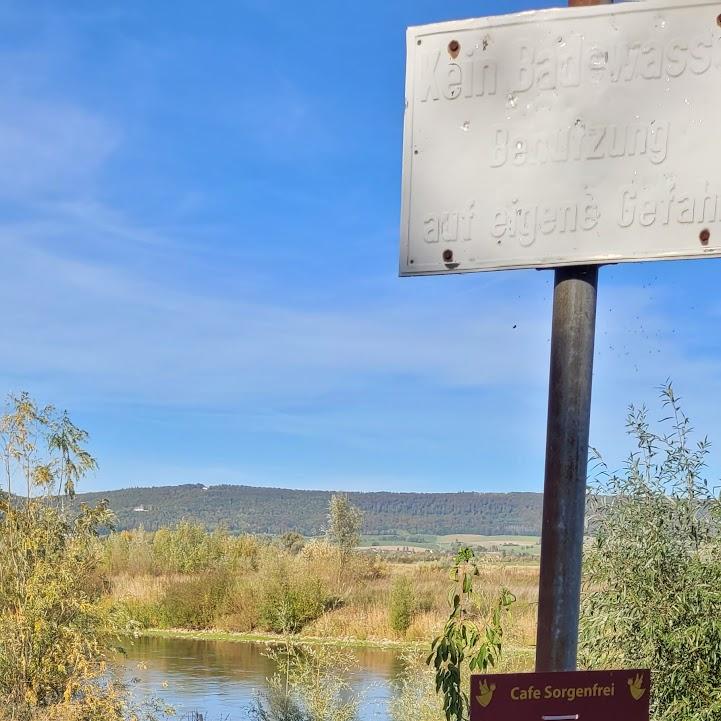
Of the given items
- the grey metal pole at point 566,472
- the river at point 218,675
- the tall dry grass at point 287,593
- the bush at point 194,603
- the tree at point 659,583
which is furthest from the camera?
the bush at point 194,603

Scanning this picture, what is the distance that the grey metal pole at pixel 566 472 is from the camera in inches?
52.5

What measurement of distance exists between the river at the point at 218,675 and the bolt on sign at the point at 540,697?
12150mm

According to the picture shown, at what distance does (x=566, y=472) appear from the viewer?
1344 mm

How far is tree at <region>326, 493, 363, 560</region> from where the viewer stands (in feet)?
110

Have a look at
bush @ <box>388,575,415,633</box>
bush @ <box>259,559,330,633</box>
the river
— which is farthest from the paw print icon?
bush @ <box>259,559,330,633</box>

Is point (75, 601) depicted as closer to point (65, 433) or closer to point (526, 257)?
point (65, 433)

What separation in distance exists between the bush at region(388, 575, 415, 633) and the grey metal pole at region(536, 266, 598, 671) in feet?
79.8

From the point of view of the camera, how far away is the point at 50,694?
7.98m

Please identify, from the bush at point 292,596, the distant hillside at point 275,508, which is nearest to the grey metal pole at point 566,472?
the bush at point 292,596

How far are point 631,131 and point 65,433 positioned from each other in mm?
7434

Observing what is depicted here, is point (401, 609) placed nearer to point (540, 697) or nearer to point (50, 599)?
point (50, 599)

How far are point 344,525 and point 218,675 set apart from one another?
1500cm

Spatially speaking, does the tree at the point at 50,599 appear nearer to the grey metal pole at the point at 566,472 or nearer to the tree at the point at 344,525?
the grey metal pole at the point at 566,472

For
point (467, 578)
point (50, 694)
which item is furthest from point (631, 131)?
point (50, 694)
